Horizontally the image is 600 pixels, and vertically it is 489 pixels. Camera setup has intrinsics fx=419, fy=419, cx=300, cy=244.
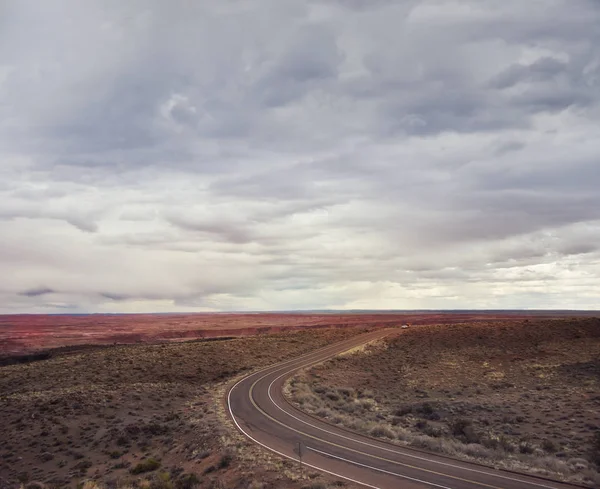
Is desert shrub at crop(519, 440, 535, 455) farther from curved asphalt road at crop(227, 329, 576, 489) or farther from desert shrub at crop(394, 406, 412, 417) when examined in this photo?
desert shrub at crop(394, 406, 412, 417)

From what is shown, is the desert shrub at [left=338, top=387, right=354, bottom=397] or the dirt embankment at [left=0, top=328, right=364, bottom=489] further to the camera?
the desert shrub at [left=338, top=387, right=354, bottom=397]

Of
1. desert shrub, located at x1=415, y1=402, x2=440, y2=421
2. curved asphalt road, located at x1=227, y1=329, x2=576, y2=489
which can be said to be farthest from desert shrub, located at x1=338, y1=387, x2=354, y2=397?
curved asphalt road, located at x1=227, y1=329, x2=576, y2=489

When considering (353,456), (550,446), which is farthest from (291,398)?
(550,446)

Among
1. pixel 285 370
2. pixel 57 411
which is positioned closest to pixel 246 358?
→ pixel 285 370

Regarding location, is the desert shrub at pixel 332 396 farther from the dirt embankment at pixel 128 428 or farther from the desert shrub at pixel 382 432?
the desert shrub at pixel 382 432

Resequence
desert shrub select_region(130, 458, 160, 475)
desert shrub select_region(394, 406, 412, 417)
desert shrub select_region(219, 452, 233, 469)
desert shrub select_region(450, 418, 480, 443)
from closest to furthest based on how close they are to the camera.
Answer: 1. desert shrub select_region(219, 452, 233, 469)
2. desert shrub select_region(130, 458, 160, 475)
3. desert shrub select_region(450, 418, 480, 443)
4. desert shrub select_region(394, 406, 412, 417)

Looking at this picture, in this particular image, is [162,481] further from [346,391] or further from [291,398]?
[346,391]

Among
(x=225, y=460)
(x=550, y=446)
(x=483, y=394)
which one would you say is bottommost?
(x=483, y=394)
